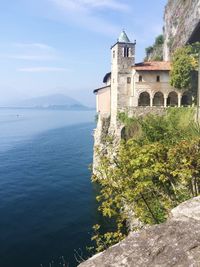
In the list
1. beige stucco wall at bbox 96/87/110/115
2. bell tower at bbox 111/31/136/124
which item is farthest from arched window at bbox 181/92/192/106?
beige stucco wall at bbox 96/87/110/115

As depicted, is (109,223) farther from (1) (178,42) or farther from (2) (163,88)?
(1) (178,42)

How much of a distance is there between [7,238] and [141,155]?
2520 centimetres

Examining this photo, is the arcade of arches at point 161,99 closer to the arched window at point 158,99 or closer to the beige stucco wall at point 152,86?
the arched window at point 158,99

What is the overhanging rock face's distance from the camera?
54503 mm

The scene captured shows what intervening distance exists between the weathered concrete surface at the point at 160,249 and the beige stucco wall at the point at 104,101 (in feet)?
172

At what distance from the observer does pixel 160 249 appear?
7133 mm

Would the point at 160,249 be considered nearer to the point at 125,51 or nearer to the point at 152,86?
the point at 152,86

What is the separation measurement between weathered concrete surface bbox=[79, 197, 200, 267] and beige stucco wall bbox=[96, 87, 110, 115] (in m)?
52.6

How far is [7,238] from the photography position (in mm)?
34281

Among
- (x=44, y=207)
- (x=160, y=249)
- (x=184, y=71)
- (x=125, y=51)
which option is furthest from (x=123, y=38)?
(x=160, y=249)

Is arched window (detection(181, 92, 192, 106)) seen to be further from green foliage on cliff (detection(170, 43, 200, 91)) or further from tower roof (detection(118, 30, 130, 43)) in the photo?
tower roof (detection(118, 30, 130, 43))

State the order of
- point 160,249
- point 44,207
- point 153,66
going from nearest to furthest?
point 160,249 → point 44,207 → point 153,66

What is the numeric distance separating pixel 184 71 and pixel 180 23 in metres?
17.5

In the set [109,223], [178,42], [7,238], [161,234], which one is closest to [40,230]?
[7,238]
